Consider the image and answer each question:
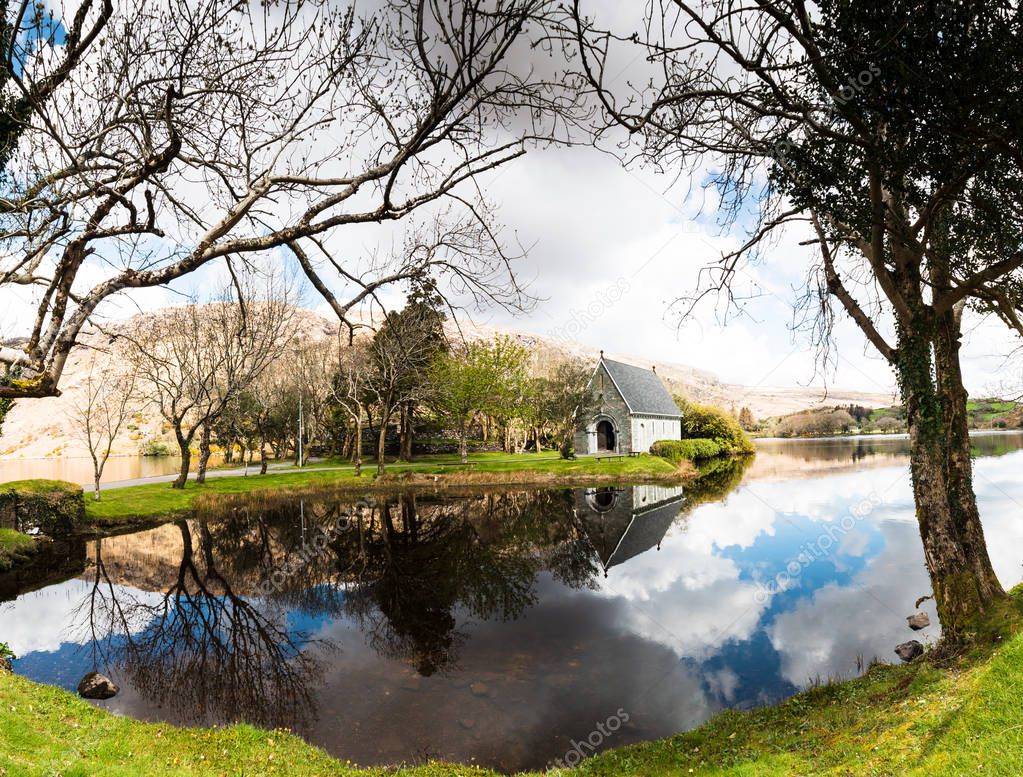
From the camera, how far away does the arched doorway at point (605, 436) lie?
47219mm

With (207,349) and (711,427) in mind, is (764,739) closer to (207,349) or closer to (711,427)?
(207,349)

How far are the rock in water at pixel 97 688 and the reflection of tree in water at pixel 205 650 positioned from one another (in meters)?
0.44

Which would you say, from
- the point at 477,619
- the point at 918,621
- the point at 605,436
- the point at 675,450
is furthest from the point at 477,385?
the point at 918,621

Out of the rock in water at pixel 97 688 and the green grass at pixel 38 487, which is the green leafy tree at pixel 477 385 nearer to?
the green grass at pixel 38 487

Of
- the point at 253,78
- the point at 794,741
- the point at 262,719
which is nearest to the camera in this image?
the point at 253,78

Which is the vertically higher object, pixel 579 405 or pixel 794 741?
pixel 579 405

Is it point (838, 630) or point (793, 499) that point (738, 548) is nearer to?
point (838, 630)

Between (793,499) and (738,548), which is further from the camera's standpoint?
(793,499)

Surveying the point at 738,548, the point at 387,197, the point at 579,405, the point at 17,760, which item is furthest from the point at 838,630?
the point at 579,405

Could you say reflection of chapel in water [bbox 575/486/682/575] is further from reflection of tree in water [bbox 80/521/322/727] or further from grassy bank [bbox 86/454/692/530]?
reflection of tree in water [bbox 80/521/322/727]

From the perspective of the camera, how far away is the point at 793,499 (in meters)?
28.2

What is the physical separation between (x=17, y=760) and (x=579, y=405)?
4138 cm

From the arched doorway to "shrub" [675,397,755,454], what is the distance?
47.4 ft

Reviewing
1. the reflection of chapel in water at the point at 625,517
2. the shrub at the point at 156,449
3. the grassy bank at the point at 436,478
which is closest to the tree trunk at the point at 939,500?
the reflection of chapel in water at the point at 625,517
